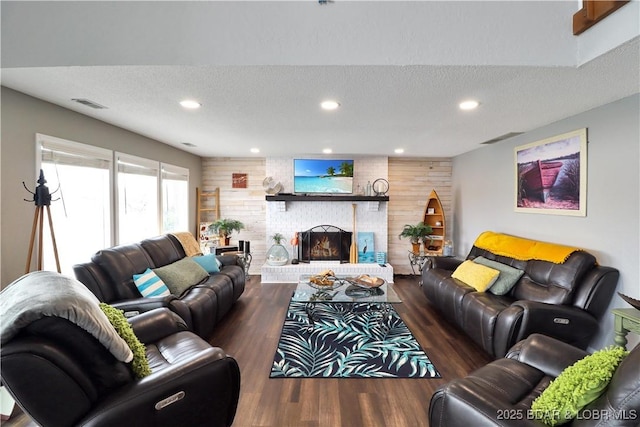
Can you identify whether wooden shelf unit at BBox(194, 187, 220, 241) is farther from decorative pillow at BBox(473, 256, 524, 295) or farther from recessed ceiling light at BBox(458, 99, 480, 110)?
decorative pillow at BBox(473, 256, 524, 295)

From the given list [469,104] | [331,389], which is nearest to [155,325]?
[331,389]

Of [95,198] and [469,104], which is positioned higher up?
[469,104]

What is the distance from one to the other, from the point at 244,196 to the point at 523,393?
4.97 meters

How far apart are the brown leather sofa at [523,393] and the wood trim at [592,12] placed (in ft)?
5.67

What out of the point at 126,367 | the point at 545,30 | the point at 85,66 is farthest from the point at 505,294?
the point at 85,66

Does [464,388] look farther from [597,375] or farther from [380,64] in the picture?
[380,64]

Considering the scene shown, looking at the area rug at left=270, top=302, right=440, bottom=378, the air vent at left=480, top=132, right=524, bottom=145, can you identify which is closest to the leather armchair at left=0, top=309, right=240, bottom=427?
the area rug at left=270, top=302, right=440, bottom=378

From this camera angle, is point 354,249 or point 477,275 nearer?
point 477,275

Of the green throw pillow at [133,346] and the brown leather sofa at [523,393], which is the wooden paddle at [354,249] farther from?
the green throw pillow at [133,346]

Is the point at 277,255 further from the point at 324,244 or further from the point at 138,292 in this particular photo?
the point at 138,292

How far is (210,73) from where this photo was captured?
1.90 m

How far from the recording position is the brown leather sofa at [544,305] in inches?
92.4

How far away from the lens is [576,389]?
1.21 meters

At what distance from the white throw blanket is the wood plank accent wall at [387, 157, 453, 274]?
487 cm
